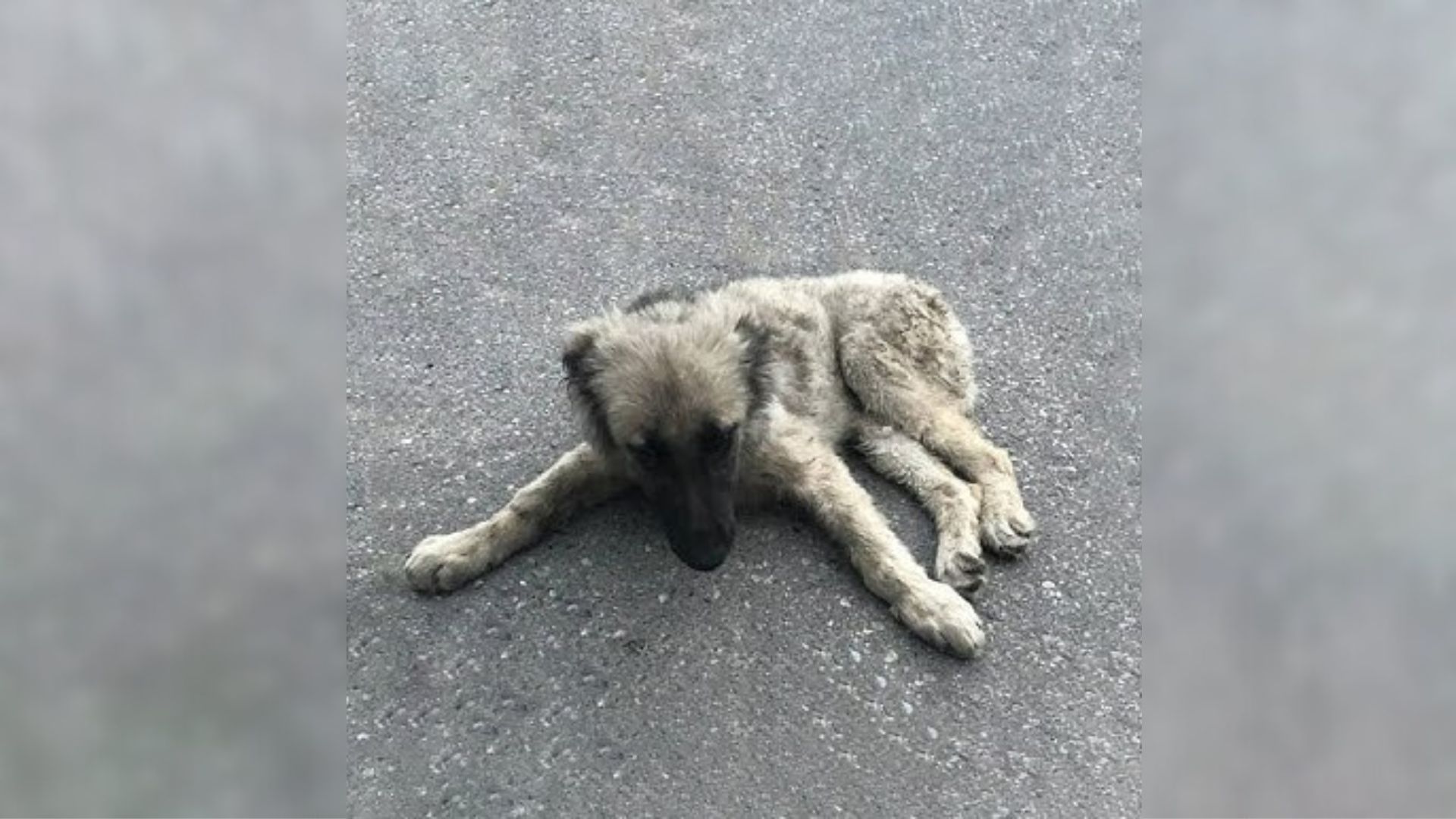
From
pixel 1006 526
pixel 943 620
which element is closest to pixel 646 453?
pixel 943 620

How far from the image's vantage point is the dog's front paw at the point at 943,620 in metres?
4.80

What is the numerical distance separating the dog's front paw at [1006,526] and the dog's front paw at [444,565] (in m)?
1.83

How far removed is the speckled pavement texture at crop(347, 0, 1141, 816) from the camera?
4523mm

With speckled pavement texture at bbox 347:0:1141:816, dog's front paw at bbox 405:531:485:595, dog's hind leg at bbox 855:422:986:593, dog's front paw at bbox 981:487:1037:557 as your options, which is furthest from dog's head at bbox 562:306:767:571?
dog's front paw at bbox 981:487:1037:557

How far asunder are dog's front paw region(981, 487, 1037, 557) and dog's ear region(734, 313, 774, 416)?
92cm

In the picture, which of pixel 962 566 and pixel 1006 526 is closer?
pixel 962 566

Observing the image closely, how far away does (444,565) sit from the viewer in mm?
5082

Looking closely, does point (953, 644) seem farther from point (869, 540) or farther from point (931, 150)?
point (931, 150)

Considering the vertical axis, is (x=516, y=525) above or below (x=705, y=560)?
below

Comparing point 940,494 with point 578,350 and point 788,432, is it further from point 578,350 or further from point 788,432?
point 578,350

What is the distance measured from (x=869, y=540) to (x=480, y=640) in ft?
4.57

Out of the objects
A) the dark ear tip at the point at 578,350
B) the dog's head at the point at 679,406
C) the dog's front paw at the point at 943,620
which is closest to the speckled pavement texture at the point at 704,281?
the dog's front paw at the point at 943,620

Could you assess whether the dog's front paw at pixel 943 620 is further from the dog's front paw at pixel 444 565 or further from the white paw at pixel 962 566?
the dog's front paw at pixel 444 565

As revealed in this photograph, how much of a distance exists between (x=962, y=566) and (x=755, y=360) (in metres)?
1.03
